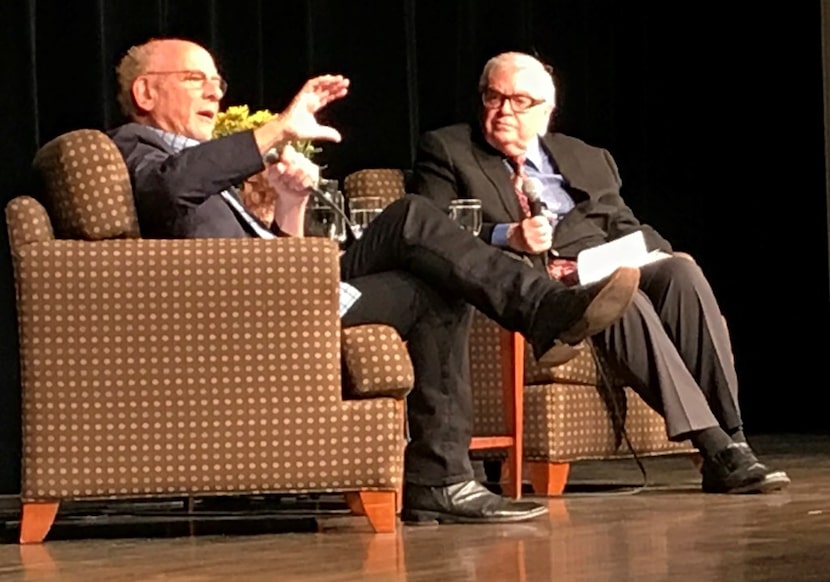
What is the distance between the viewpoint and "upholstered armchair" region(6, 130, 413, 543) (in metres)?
2.79

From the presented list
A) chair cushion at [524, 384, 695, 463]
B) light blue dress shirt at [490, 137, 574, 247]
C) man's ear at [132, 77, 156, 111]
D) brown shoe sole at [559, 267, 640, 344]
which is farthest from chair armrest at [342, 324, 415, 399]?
light blue dress shirt at [490, 137, 574, 247]

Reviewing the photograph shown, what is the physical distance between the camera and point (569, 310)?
2812mm

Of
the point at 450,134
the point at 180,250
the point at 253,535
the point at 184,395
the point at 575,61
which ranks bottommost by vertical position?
the point at 253,535

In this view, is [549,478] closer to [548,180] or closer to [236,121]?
[548,180]

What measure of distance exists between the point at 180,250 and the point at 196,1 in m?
1.86

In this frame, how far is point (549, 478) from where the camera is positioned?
3.58 metres

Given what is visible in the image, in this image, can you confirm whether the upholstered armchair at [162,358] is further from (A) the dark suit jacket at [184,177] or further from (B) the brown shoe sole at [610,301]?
(B) the brown shoe sole at [610,301]

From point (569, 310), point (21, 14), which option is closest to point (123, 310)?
point (569, 310)

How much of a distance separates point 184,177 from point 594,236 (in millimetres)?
1276

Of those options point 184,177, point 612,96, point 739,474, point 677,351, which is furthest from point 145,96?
point 612,96

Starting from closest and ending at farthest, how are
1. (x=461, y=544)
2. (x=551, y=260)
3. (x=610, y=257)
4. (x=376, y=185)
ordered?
(x=461, y=544) < (x=610, y=257) < (x=551, y=260) < (x=376, y=185)

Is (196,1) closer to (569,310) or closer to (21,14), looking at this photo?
(21,14)

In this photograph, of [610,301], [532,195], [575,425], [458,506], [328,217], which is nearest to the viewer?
[610,301]

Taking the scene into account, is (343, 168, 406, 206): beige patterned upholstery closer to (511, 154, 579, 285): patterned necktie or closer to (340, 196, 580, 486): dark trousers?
(511, 154, 579, 285): patterned necktie
